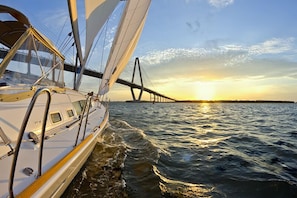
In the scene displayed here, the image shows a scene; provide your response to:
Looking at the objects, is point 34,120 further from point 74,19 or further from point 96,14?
point 96,14

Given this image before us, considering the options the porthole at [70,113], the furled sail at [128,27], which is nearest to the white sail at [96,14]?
the furled sail at [128,27]

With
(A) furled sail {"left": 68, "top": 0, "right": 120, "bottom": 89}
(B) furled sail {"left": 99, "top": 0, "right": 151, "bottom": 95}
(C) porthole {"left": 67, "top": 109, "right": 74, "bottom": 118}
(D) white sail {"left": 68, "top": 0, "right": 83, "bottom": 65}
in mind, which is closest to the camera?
(C) porthole {"left": 67, "top": 109, "right": 74, "bottom": 118}

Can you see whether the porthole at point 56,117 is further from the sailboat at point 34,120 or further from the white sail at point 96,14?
the white sail at point 96,14

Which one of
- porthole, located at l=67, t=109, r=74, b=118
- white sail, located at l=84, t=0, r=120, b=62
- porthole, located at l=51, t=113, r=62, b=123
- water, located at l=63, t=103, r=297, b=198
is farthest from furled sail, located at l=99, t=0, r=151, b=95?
porthole, located at l=51, t=113, r=62, b=123

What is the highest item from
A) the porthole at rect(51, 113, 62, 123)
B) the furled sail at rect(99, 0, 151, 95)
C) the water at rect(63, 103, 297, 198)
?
the furled sail at rect(99, 0, 151, 95)

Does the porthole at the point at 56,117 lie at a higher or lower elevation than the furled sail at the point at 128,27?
lower

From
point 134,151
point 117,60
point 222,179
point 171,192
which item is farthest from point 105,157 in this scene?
point 117,60

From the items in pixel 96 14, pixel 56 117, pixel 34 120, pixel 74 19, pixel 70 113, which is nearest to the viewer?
pixel 34 120

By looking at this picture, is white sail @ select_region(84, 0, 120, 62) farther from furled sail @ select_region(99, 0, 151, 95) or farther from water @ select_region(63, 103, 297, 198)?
water @ select_region(63, 103, 297, 198)

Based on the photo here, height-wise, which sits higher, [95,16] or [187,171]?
[95,16]

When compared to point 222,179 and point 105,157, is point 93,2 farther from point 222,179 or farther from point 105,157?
point 222,179

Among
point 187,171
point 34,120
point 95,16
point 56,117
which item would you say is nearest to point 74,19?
point 95,16

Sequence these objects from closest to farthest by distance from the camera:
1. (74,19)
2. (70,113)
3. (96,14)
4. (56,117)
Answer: (56,117) → (70,113) → (74,19) → (96,14)

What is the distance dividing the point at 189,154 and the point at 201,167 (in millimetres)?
1323
